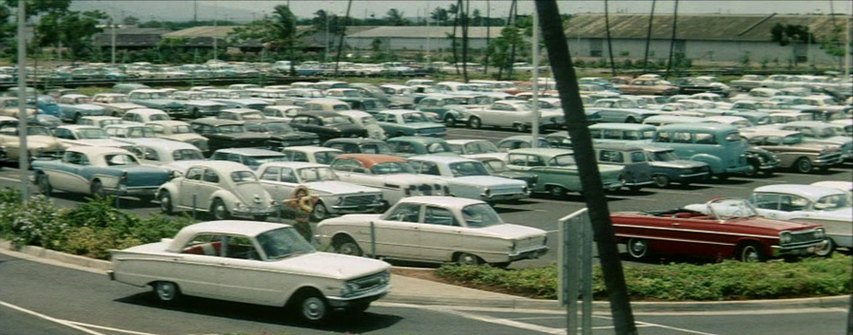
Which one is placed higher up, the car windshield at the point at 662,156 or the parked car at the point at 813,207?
the parked car at the point at 813,207

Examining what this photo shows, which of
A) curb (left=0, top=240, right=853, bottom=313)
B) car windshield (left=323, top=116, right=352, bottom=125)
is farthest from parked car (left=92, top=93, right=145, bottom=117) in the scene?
curb (left=0, top=240, right=853, bottom=313)

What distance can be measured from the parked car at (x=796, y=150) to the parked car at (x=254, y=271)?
28.9 m

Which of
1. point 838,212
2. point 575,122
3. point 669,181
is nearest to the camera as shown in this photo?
point 575,122

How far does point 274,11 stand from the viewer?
100m

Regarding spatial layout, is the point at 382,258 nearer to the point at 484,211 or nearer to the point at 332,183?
the point at 484,211

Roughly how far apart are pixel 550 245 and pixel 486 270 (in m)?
5.18

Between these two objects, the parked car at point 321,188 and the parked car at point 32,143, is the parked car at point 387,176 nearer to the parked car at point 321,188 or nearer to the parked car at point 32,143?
the parked car at point 321,188

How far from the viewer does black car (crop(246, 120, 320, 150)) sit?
1730 inches

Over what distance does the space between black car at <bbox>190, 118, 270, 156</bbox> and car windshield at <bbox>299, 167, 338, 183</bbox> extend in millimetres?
12630

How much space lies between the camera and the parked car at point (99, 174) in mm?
30359

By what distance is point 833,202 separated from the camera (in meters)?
25.7

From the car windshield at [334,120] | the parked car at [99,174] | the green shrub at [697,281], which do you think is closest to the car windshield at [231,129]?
the car windshield at [334,120]

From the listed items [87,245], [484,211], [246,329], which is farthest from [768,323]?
[87,245]

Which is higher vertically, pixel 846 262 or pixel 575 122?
pixel 575 122
